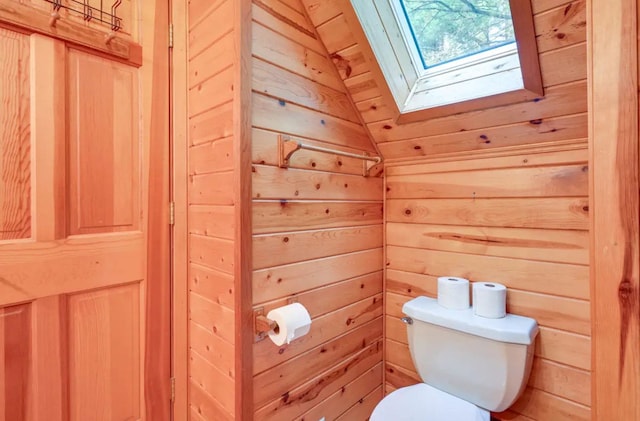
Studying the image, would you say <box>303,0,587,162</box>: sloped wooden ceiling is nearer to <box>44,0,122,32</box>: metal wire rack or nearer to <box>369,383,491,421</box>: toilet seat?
<box>44,0,122,32</box>: metal wire rack

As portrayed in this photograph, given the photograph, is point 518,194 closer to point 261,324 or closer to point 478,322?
point 478,322

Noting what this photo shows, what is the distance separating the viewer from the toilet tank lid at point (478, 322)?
1.17m

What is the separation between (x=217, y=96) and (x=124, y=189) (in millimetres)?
536

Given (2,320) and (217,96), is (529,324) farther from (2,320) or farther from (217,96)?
(2,320)

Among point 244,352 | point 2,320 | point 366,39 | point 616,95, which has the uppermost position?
point 366,39

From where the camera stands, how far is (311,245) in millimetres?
1301

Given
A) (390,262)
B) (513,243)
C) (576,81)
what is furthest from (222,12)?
(513,243)

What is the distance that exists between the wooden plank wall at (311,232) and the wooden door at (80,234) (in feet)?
1.64

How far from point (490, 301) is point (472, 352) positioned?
0.22 m

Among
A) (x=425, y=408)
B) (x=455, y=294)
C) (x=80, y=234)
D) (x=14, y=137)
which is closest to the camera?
(x=14, y=137)

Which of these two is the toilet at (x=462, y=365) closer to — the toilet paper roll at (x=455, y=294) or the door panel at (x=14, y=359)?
the toilet paper roll at (x=455, y=294)

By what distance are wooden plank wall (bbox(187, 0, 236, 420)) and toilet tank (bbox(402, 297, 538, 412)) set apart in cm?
85

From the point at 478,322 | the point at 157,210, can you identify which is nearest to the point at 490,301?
the point at 478,322

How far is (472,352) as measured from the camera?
1.26 metres
